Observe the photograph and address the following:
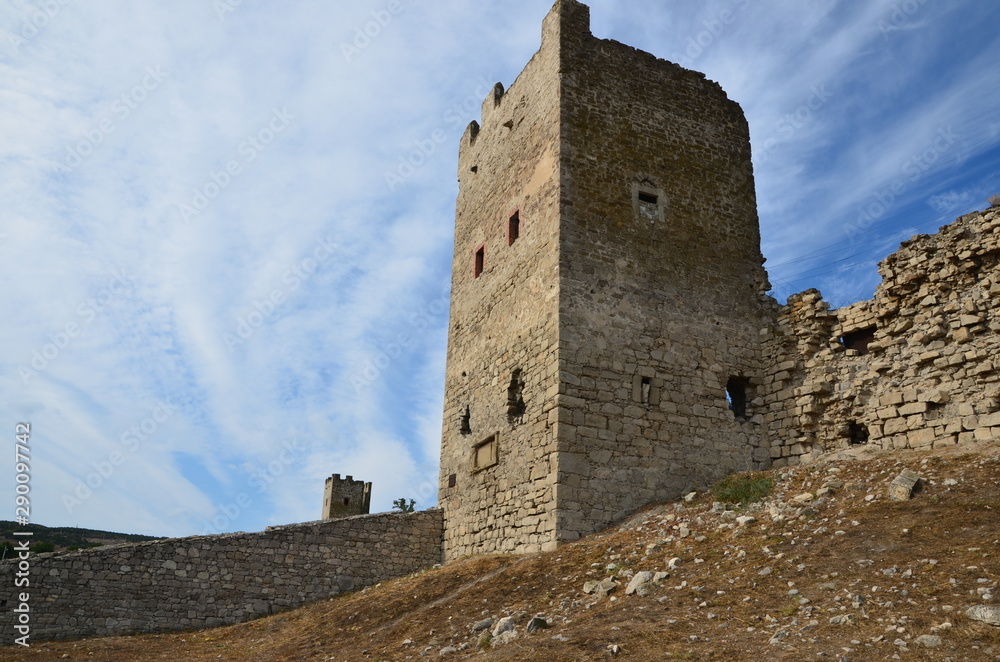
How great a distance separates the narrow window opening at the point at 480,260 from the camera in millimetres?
15055

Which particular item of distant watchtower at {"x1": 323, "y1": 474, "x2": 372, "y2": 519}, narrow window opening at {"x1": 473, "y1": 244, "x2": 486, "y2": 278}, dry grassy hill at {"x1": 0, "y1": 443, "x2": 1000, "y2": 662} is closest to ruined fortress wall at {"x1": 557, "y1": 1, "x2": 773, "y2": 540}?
dry grassy hill at {"x1": 0, "y1": 443, "x2": 1000, "y2": 662}

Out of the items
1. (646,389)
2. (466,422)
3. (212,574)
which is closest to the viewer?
(646,389)

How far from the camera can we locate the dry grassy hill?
18.4 feet

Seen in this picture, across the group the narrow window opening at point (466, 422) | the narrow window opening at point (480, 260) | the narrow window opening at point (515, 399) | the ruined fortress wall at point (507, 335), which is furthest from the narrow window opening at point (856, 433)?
the narrow window opening at point (480, 260)

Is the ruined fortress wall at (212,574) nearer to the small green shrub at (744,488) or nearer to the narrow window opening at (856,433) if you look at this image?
the small green shrub at (744,488)

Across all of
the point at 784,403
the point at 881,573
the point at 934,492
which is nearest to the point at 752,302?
the point at 784,403

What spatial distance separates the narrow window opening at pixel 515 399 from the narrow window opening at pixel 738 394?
3.40m

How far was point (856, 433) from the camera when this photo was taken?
11.4 m

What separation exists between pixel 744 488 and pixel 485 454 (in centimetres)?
442

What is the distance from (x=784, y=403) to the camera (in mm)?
12297

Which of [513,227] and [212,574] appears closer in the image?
[212,574]

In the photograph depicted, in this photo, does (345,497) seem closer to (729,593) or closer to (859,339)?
(859,339)

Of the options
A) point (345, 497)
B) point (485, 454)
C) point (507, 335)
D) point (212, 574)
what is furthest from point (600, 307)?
point (345, 497)

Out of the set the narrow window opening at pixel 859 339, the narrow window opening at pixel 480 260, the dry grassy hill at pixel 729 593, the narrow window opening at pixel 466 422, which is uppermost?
the narrow window opening at pixel 480 260
